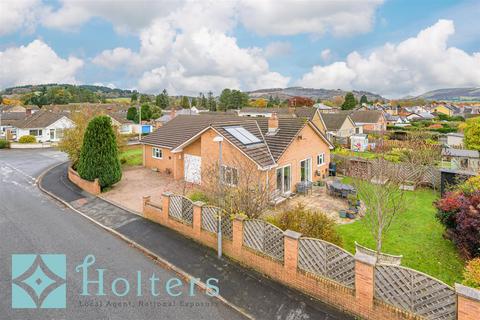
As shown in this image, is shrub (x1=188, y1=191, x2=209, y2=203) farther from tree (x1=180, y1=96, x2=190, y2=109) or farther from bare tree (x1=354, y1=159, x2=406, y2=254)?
tree (x1=180, y1=96, x2=190, y2=109)

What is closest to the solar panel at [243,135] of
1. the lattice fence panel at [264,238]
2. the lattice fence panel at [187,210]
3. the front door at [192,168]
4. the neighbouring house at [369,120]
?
the front door at [192,168]

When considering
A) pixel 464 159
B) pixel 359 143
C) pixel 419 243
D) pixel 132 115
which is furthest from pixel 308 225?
pixel 132 115

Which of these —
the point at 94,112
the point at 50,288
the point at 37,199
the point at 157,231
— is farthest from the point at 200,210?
the point at 94,112

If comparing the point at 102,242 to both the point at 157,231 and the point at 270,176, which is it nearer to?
the point at 157,231

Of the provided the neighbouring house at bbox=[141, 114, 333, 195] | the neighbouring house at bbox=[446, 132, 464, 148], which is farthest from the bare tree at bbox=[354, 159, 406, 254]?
the neighbouring house at bbox=[446, 132, 464, 148]

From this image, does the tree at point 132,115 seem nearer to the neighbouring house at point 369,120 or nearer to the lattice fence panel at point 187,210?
the neighbouring house at point 369,120

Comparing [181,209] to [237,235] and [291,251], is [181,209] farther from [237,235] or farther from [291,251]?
[291,251]
